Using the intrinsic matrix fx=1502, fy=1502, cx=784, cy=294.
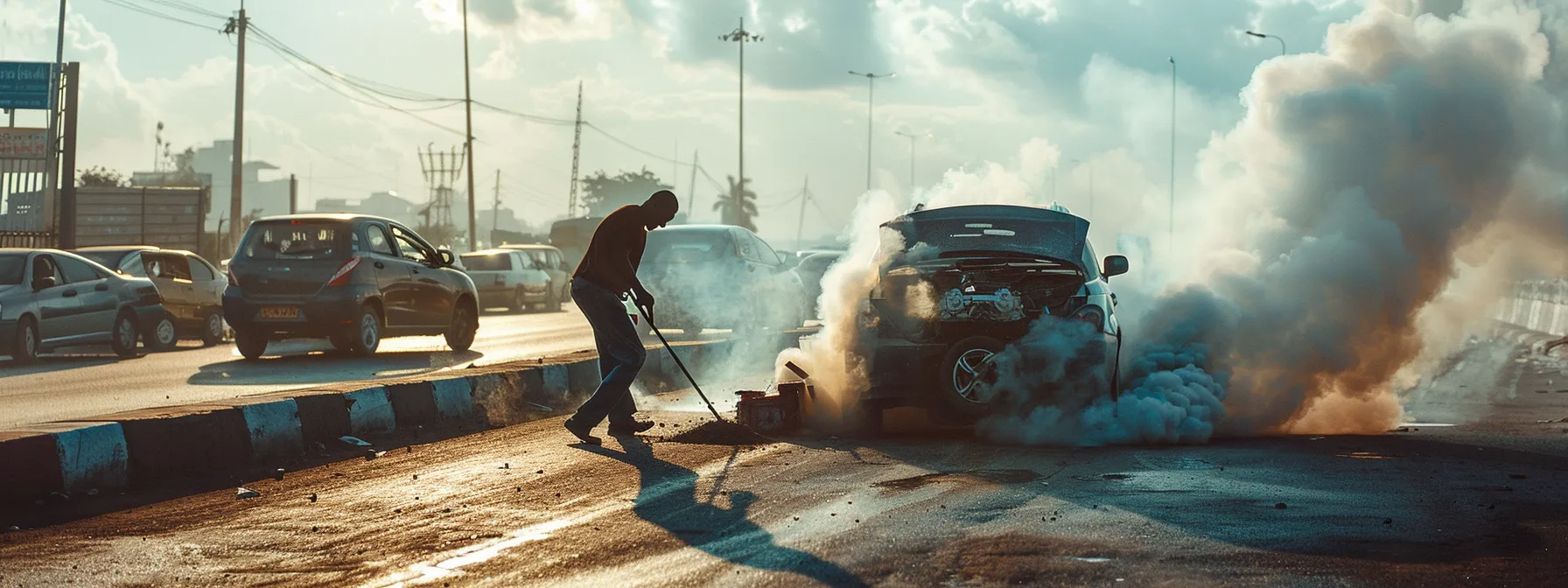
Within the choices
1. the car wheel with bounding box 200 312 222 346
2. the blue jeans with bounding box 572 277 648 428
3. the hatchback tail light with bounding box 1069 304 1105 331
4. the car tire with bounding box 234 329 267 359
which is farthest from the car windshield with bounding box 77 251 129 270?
the hatchback tail light with bounding box 1069 304 1105 331

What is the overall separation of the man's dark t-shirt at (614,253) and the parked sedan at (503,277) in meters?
23.2

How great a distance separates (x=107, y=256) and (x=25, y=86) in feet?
49.1

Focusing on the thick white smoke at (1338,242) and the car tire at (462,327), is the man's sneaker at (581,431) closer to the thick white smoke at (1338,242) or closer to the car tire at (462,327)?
the thick white smoke at (1338,242)

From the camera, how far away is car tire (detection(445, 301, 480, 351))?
1812 cm

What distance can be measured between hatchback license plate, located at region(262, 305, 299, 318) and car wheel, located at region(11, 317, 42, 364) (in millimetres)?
2951

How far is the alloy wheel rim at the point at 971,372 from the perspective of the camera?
29.8 ft

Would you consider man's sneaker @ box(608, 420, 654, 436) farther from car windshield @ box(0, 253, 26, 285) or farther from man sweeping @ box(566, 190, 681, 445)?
car windshield @ box(0, 253, 26, 285)

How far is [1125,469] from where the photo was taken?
294 inches

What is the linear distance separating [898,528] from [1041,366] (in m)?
3.64

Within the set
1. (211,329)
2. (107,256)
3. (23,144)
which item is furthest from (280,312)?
(23,144)

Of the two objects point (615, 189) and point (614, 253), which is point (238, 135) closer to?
point (614, 253)

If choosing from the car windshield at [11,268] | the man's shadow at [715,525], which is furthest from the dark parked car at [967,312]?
the car windshield at [11,268]

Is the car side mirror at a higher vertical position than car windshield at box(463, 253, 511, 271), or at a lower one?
lower

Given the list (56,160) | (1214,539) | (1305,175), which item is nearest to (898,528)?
(1214,539)
